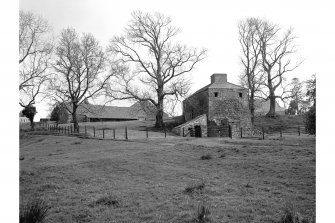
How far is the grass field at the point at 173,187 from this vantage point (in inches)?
198

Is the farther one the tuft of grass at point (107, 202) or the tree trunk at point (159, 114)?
the tree trunk at point (159, 114)

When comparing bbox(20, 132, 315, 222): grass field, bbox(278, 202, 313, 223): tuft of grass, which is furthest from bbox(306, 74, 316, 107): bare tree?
bbox(278, 202, 313, 223): tuft of grass

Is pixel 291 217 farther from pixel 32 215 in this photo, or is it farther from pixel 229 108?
pixel 229 108

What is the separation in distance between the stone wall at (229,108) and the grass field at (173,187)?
17916 millimetres

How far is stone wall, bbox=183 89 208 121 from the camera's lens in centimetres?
2942

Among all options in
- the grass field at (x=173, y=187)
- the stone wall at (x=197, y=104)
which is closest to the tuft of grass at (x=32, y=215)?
the grass field at (x=173, y=187)

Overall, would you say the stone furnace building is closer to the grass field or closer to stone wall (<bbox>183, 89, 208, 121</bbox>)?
stone wall (<bbox>183, 89, 208, 121</bbox>)

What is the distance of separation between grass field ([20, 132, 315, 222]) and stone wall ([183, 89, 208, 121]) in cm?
1870

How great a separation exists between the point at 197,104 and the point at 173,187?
24618 mm

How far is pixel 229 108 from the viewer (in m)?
29.1

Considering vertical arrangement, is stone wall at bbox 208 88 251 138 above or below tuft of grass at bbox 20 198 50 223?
above

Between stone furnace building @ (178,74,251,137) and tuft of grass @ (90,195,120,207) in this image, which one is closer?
tuft of grass @ (90,195,120,207)

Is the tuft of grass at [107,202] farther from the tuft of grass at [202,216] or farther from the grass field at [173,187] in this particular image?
the tuft of grass at [202,216]

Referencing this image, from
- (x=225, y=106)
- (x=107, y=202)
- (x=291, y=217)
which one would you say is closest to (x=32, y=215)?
(x=107, y=202)
